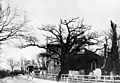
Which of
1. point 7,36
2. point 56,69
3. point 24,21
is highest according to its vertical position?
point 24,21

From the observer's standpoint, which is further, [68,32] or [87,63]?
[87,63]

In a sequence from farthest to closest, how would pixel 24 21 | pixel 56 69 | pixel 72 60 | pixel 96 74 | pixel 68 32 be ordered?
pixel 56 69 → pixel 72 60 → pixel 68 32 → pixel 96 74 → pixel 24 21

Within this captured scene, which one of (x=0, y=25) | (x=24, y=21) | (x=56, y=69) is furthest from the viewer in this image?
(x=56, y=69)

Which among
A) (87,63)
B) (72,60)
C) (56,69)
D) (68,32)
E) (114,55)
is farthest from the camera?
(56,69)

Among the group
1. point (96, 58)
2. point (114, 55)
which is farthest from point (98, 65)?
point (114, 55)

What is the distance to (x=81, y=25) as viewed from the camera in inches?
1661

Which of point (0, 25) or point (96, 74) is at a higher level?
point (0, 25)

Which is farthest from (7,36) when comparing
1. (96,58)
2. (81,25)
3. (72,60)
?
(96,58)

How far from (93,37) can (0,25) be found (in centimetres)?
2498

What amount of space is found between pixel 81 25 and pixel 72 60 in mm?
9801

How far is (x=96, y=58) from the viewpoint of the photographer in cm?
5459

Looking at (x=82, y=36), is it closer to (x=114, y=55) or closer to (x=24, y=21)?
(x=114, y=55)

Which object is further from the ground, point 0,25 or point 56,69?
point 0,25

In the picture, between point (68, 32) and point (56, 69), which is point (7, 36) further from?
point (56, 69)
